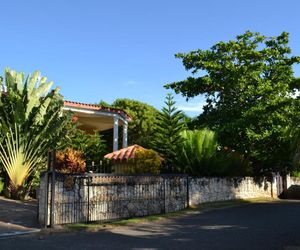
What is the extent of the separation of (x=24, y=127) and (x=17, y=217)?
487cm

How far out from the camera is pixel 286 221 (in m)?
14.1

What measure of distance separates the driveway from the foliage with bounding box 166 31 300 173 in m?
12.1

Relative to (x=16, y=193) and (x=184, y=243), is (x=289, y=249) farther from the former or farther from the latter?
(x=16, y=193)

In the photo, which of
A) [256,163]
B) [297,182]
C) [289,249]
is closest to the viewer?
[289,249]

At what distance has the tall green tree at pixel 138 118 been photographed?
39.0 meters

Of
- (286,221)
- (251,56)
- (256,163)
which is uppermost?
(251,56)

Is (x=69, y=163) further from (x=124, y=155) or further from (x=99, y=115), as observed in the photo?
(x=99, y=115)

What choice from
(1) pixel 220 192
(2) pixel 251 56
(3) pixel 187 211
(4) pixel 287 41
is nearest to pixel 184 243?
(3) pixel 187 211

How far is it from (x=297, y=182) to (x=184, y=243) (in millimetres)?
27015

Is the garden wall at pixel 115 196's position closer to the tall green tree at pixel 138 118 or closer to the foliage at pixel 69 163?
the foliage at pixel 69 163

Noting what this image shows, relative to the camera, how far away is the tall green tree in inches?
1535

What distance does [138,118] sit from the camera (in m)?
40.6

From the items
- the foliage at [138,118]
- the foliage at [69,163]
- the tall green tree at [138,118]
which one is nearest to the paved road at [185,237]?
the foliage at [69,163]

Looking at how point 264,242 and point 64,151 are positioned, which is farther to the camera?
point 64,151
